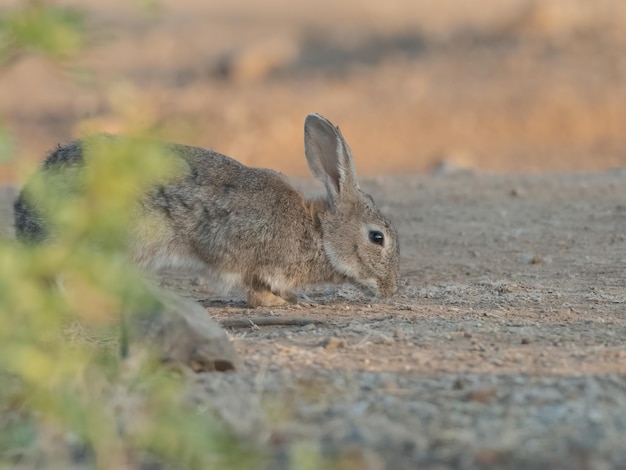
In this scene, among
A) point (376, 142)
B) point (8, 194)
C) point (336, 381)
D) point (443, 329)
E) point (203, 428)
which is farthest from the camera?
point (376, 142)

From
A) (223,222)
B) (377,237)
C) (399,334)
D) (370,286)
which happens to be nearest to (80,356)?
(399,334)

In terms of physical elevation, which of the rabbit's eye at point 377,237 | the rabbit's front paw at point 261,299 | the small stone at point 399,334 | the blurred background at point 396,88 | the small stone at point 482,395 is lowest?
the small stone at point 482,395

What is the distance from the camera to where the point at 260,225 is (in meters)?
6.99

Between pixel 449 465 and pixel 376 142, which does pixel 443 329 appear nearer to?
pixel 449 465

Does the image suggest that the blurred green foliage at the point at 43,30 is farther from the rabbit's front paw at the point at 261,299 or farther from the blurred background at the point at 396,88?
the blurred background at the point at 396,88

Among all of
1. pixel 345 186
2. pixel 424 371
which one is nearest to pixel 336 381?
pixel 424 371

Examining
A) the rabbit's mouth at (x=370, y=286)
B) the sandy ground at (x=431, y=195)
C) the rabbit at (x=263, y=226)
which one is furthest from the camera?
the rabbit's mouth at (x=370, y=286)

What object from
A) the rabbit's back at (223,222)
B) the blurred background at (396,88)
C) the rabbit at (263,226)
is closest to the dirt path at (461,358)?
the rabbit at (263,226)

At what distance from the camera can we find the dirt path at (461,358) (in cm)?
393

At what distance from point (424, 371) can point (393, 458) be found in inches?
41.4

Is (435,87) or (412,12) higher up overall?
(412,12)

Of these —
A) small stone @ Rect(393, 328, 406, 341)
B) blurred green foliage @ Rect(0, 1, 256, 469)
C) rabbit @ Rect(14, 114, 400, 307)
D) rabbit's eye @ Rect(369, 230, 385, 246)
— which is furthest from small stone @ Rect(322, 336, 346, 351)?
rabbit's eye @ Rect(369, 230, 385, 246)

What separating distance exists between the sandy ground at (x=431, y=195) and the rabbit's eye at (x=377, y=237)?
381mm

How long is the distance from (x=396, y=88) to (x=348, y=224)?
34.9 ft
